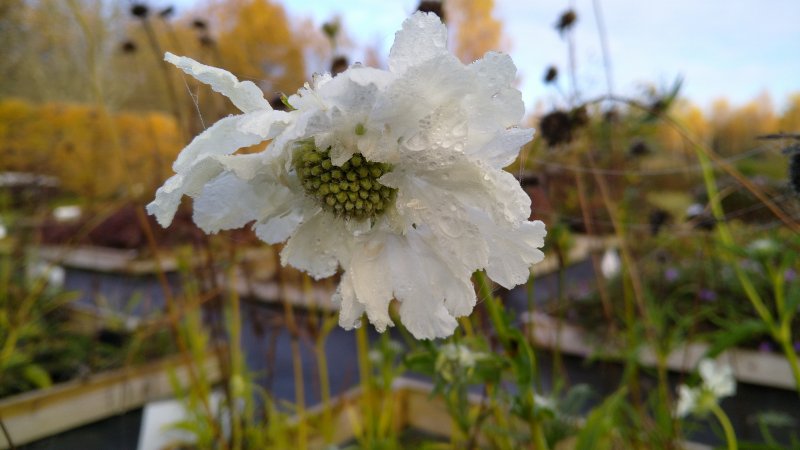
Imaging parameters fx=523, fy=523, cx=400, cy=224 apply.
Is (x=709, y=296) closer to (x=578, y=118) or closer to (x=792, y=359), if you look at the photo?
(x=792, y=359)

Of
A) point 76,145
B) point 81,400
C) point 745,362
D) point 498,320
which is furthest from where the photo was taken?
point 76,145

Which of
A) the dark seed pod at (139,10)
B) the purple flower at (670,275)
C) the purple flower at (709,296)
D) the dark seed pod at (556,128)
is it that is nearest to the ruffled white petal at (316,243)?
the dark seed pod at (556,128)

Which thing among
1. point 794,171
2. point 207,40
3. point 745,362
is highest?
point 207,40

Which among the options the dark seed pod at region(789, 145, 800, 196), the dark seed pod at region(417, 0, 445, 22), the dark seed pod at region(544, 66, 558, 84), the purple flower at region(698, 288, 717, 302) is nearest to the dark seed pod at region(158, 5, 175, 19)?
the dark seed pod at region(417, 0, 445, 22)

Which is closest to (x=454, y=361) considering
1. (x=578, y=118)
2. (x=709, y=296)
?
(x=578, y=118)

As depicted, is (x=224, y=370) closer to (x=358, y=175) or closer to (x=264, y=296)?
(x=358, y=175)

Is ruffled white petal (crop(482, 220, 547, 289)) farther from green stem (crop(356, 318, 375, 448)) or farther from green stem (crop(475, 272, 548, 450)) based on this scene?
green stem (crop(356, 318, 375, 448))
